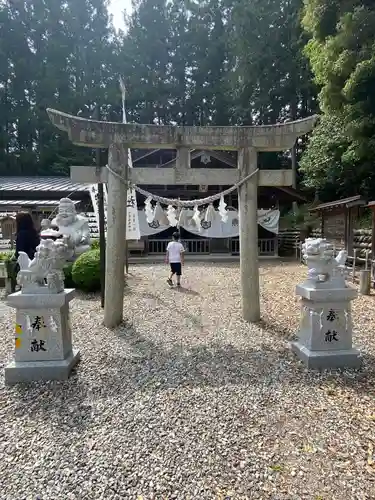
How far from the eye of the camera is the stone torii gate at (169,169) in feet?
16.2

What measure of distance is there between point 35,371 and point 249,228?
375 centimetres

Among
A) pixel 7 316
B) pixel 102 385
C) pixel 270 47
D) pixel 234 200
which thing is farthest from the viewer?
pixel 270 47

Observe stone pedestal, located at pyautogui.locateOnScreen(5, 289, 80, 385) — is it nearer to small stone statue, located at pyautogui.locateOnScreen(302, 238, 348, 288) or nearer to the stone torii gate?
the stone torii gate

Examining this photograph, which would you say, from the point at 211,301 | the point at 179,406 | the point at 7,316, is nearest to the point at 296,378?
the point at 179,406

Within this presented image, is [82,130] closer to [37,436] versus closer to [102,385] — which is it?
[102,385]

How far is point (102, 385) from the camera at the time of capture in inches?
137

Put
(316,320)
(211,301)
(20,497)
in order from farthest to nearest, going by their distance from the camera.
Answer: (211,301), (316,320), (20,497)

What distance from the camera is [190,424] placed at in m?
2.76

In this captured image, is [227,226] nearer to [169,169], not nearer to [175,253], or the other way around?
[175,253]

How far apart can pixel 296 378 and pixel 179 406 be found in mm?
1442

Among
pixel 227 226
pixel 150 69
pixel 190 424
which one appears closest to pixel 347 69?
pixel 227 226

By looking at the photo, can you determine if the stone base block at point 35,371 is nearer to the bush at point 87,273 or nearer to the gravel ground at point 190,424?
the gravel ground at point 190,424

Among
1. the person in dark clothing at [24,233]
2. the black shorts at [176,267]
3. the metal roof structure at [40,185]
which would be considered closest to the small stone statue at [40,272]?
the person in dark clothing at [24,233]

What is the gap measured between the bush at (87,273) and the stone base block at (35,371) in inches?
166
